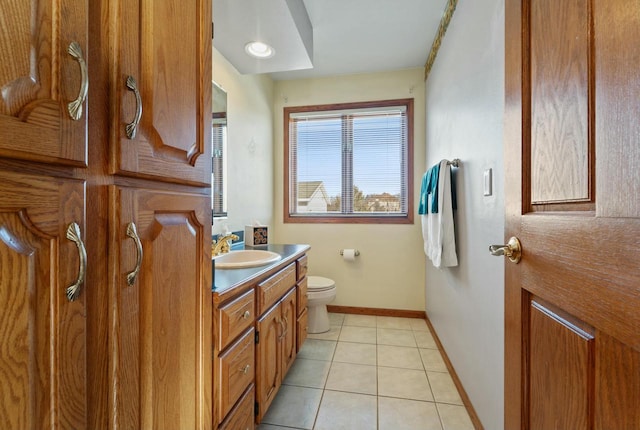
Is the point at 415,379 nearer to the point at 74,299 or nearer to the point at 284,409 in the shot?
the point at 284,409

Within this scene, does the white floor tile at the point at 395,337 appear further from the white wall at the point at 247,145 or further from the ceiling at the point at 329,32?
the ceiling at the point at 329,32

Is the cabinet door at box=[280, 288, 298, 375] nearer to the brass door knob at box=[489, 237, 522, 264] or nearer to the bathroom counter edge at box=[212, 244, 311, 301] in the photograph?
the bathroom counter edge at box=[212, 244, 311, 301]

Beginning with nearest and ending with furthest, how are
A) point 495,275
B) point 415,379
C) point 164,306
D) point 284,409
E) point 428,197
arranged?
point 164,306 < point 495,275 < point 284,409 < point 415,379 < point 428,197

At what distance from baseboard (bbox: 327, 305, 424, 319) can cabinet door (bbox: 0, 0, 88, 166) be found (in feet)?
9.34

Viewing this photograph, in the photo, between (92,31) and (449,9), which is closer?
(92,31)

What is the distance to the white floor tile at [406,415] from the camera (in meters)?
1.47

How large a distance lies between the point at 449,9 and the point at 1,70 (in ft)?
7.78

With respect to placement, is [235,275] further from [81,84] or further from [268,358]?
[81,84]

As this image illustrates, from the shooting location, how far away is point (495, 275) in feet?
4.06

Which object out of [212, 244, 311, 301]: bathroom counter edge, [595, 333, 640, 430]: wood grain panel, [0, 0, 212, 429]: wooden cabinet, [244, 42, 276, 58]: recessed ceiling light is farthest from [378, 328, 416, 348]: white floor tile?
[244, 42, 276, 58]: recessed ceiling light

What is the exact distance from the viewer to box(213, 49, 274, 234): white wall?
2152 mm

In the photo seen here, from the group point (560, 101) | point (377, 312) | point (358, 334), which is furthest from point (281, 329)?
point (377, 312)

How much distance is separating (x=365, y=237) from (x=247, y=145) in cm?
148

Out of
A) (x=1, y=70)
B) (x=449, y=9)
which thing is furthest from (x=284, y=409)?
(x=449, y=9)
